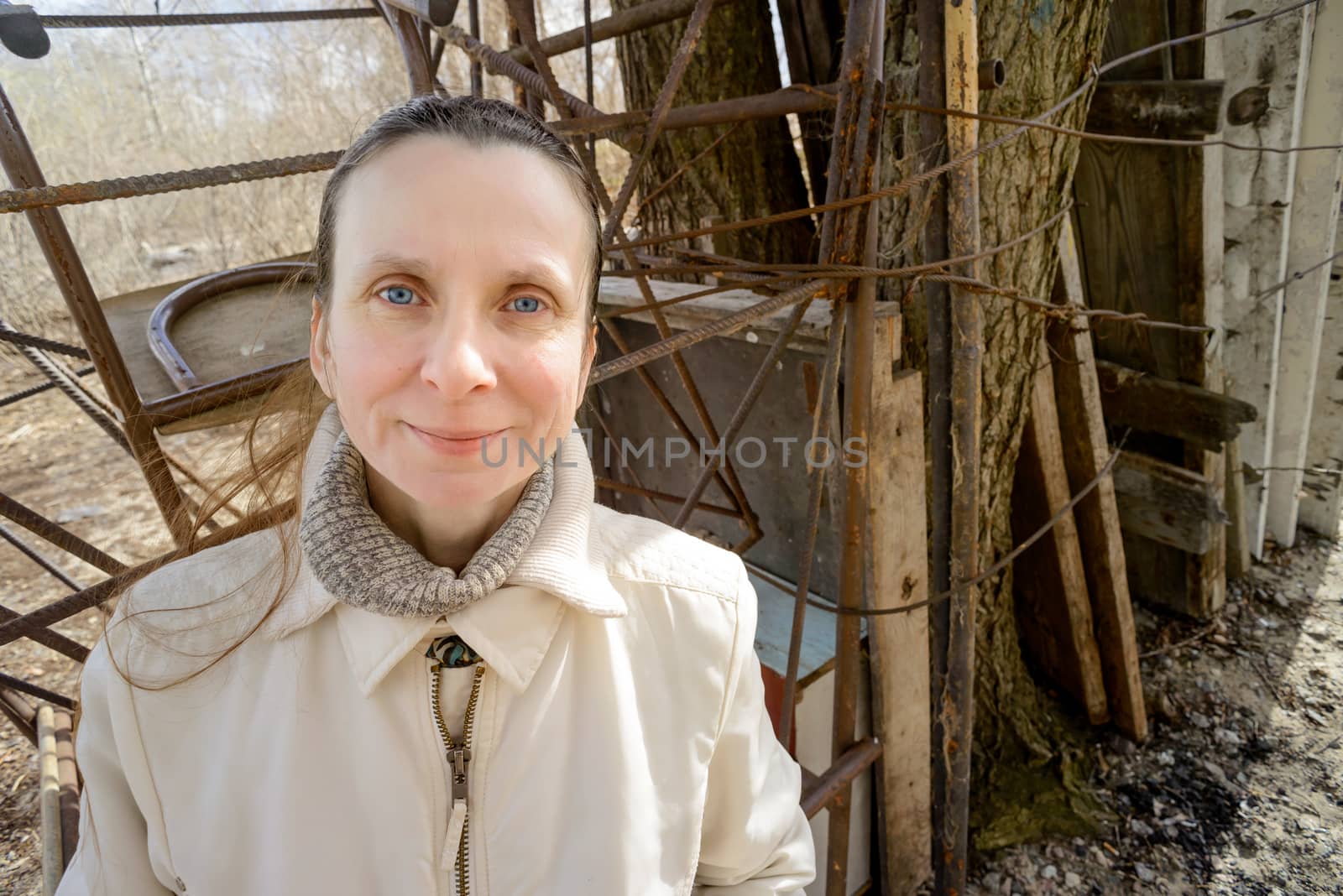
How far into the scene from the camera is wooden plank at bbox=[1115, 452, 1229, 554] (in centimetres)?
314

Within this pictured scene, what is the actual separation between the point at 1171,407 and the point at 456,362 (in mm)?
3149

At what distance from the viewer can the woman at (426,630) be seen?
32.5 inches

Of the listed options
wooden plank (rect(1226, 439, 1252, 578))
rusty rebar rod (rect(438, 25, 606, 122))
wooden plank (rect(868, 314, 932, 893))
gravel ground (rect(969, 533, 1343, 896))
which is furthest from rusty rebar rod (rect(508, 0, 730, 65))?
wooden plank (rect(1226, 439, 1252, 578))

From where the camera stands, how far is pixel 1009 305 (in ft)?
7.28

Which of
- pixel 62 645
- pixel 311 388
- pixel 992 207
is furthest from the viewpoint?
pixel 992 207

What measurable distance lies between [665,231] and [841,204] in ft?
6.47

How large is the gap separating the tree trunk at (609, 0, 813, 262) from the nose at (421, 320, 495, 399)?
2232mm

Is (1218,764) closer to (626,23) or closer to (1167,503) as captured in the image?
(1167,503)

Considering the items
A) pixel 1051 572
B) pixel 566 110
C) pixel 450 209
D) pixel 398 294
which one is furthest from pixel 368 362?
pixel 1051 572

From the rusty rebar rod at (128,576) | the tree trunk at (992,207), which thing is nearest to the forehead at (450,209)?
the rusty rebar rod at (128,576)

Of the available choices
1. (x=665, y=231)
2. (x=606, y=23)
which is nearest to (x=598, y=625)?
(x=606, y=23)

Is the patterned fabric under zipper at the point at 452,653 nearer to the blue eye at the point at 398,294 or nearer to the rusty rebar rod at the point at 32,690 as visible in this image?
the blue eye at the point at 398,294

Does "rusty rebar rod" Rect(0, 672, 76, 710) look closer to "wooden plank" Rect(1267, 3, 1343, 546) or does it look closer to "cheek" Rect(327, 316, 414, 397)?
"cheek" Rect(327, 316, 414, 397)

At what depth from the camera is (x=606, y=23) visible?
7.26 feet
